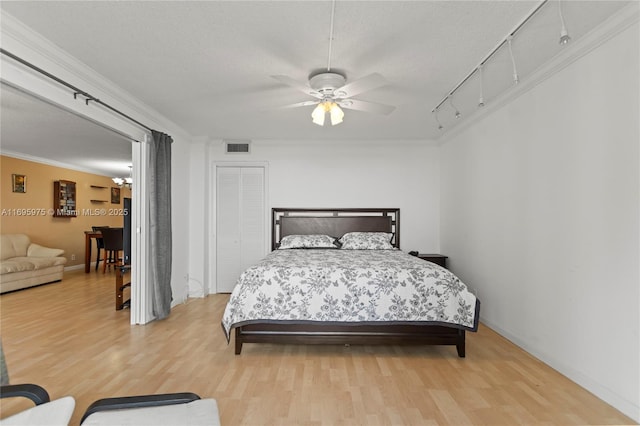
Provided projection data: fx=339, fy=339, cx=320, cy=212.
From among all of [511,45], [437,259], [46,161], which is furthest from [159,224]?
[46,161]

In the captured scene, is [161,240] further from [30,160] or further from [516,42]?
[30,160]

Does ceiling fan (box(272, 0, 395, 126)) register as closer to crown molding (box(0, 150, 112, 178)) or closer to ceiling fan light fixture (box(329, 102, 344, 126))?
ceiling fan light fixture (box(329, 102, 344, 126))

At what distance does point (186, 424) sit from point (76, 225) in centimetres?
767

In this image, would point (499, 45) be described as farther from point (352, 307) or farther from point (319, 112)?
point (352, 307)

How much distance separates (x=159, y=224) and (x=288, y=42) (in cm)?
262

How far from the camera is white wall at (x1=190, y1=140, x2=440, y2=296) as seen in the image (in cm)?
524

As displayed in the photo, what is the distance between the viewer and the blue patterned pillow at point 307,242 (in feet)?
15.3

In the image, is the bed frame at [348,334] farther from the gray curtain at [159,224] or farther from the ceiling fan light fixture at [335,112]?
the ceiling fan light fixture at [335,112]

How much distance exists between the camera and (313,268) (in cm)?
303

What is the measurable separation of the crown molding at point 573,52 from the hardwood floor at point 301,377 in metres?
2.32


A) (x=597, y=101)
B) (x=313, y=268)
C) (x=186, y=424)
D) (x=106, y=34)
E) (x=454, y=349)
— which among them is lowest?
(x=454, y=349)

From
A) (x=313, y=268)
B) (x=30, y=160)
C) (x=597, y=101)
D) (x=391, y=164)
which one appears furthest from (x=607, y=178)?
(x=30, y=160)

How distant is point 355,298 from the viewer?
2.91 metres

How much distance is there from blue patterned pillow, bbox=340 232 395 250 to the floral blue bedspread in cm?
163
